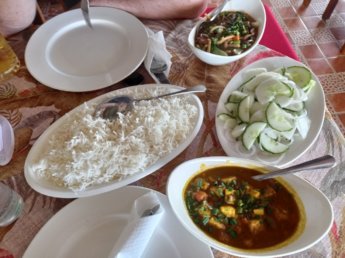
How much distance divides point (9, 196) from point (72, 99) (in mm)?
353

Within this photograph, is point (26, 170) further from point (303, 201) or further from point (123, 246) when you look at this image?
point (303, 201)

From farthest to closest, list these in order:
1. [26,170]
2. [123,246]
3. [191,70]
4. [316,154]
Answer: [191,70]
[316,154]
[26,170]
[123,246]

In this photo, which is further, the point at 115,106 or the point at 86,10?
the point at 86,10

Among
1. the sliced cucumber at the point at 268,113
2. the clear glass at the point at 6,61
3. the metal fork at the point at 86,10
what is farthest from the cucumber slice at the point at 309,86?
the clear glass at the point at 6,61

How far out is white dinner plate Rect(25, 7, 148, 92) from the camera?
977 millimetres

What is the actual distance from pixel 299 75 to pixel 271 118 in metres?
0.22

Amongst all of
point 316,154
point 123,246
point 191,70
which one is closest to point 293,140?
point 316,154

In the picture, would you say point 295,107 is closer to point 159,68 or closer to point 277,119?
point 277,119

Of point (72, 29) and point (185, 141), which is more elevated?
point (72, 29)

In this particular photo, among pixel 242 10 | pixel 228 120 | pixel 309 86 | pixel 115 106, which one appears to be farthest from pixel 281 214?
pixel 242 10

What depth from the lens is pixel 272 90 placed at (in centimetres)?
83

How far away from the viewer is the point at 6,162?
0.83 m

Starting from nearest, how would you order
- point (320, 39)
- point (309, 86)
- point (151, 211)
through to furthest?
point (151, 211) < point (309, 86) < point (320, 39)

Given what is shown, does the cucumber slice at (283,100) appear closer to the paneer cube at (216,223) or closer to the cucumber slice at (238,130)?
the cucumber slice at (238,130)
